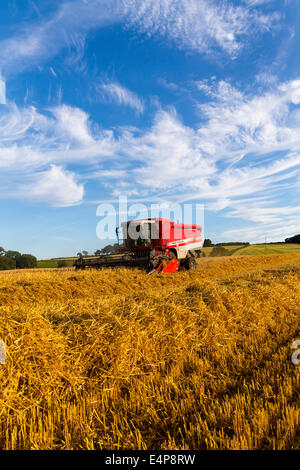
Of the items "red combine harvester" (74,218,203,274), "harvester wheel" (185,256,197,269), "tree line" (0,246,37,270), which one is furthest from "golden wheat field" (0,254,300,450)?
"tree line" (0,246,37,270)

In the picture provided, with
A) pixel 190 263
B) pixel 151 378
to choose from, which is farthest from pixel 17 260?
pixel 151 378

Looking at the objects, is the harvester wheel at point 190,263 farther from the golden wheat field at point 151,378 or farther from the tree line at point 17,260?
the tree line at point 17,260

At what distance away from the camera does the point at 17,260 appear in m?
41.0

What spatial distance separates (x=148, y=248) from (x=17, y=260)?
32708 millimetres

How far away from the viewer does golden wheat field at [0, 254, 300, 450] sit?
2.31 m

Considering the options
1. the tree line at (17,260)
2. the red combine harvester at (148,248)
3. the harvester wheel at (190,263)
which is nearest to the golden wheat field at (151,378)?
the red combine harvester at (148,248)

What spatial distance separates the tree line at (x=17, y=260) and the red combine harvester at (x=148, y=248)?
93.3 feet

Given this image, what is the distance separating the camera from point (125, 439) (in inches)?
89.6

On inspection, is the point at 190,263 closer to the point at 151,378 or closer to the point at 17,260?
the point at 151,378

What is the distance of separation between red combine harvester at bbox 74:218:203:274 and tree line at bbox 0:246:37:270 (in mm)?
28450

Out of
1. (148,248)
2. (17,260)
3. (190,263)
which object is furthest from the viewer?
(17,260)
